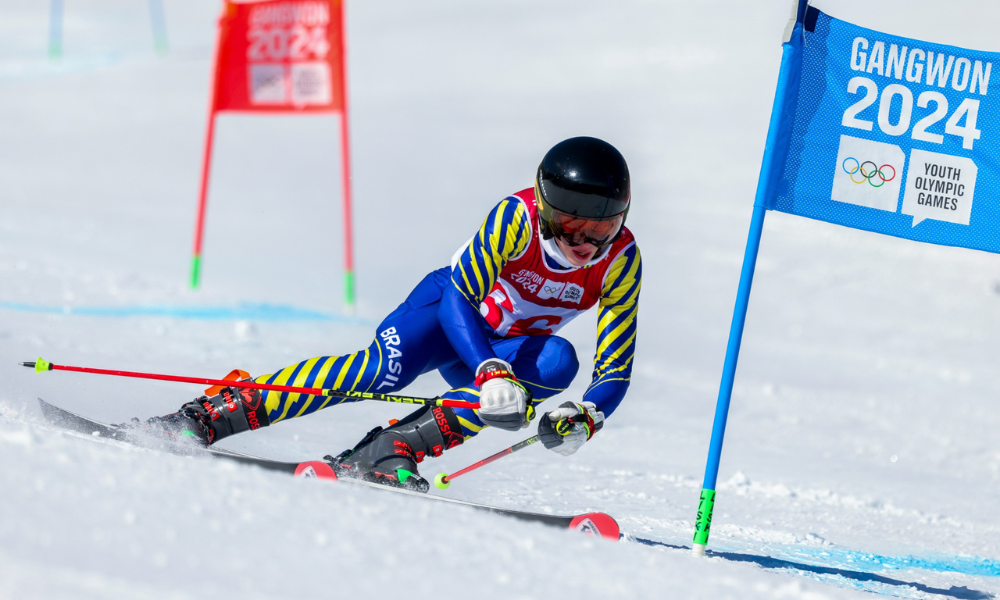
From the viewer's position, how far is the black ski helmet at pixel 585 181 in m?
3.35

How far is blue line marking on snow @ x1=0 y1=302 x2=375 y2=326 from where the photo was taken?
6977 mm

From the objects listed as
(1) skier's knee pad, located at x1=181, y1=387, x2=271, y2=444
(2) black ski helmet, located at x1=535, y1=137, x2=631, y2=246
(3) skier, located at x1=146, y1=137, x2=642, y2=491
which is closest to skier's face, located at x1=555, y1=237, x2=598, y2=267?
(3) skier, located at x1=146, y1=137, x2=642, y2=491

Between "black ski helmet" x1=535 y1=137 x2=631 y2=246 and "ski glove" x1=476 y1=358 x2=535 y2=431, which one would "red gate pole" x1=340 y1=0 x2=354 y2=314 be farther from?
"ski glove" x1=476 y1=358 x2=535 y2=431

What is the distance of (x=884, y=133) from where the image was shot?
3.54 metres

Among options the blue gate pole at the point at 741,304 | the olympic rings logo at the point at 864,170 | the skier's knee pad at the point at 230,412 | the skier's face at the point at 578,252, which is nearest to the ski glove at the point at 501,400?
the skier's face at the point at 578,252

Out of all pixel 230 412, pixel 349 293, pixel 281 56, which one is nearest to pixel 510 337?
pixel 230 412

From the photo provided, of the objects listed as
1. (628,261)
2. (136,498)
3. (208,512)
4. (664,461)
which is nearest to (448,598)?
(208,512)

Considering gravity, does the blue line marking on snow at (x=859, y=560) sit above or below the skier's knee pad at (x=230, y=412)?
below

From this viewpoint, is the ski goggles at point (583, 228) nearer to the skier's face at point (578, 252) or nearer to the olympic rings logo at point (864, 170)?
the skier's face at point (578, 252)

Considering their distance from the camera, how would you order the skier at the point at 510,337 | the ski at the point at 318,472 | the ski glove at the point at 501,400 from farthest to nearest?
the skier at the point at 510,337, the ski glove at the point at 501,400, the ski at the point at 318,472

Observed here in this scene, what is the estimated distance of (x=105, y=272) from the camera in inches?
338

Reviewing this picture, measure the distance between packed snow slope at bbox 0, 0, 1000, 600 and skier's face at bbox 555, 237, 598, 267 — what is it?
115cm

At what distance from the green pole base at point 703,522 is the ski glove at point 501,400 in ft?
2.23

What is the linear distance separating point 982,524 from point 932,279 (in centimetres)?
702
